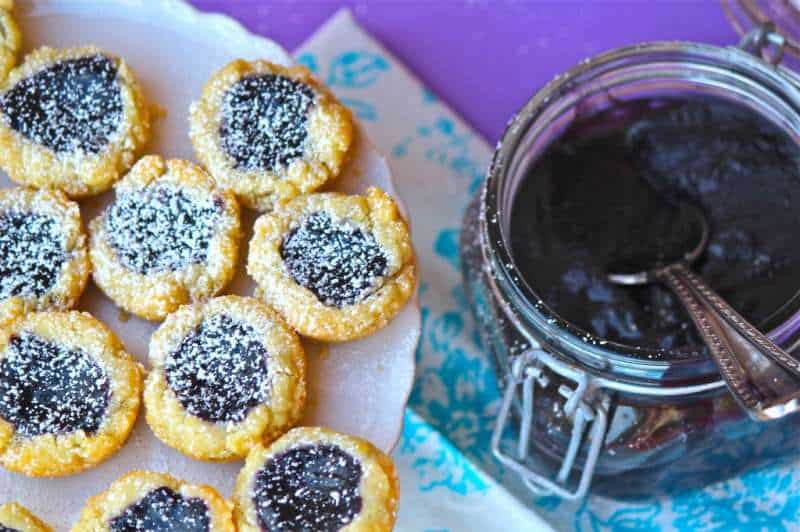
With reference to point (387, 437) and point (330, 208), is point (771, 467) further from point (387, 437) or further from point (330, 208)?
point (330, 208)

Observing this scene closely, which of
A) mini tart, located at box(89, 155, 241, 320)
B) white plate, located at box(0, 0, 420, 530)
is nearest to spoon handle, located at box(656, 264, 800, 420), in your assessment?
white plate, located at box(0, 0, 420, 530)

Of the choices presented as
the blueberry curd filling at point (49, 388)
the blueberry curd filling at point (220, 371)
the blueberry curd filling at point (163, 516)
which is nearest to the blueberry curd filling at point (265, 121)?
the blueberry curd filling at point (220, 371)

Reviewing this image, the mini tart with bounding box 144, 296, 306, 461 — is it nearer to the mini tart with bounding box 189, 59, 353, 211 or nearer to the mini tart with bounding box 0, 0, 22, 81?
the mini tart with bounding box 189, 59, 353, 211

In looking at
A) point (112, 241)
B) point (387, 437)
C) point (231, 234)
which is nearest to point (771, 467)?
point (387, 437)

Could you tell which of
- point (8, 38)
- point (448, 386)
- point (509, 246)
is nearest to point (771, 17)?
point (509, 246)

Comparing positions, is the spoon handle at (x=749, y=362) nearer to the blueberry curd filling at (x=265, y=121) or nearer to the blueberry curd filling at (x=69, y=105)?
the blueberry curd filling at (x=265, y=121)

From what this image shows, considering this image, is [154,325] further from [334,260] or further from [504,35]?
[504,35]
